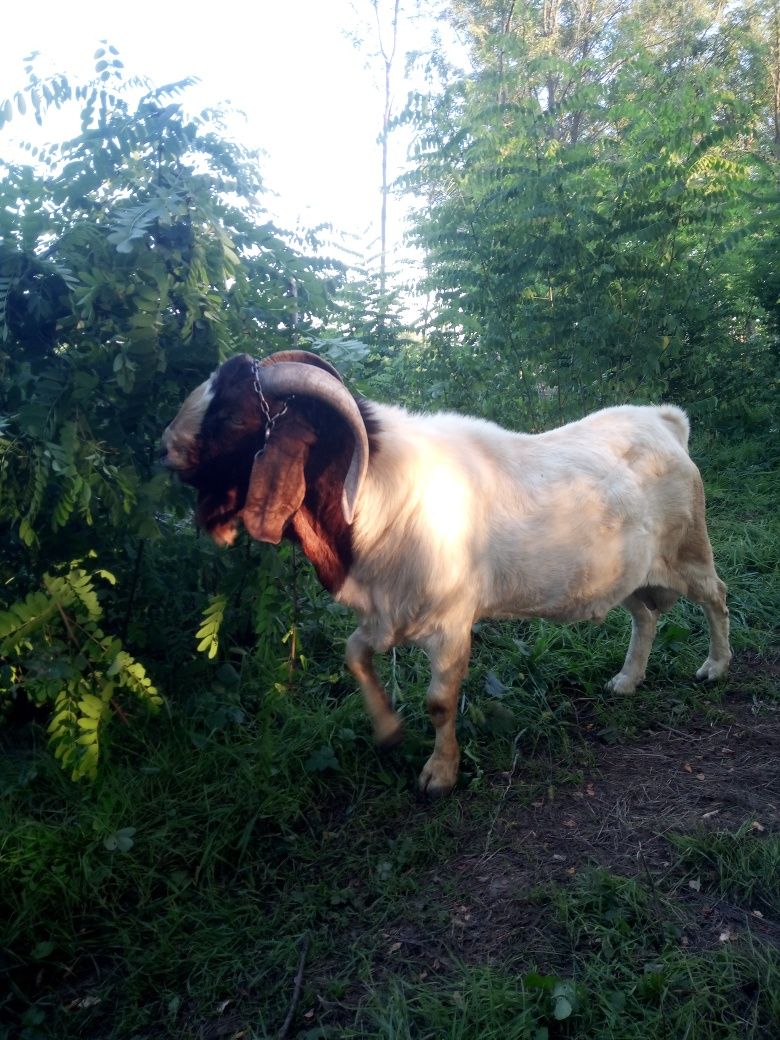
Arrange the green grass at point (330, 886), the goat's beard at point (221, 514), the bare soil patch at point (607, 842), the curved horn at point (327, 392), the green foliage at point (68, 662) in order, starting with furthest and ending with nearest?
the goat's beard at point (221, 514) < the curved horn at point (327, 392) < the green foliage at point (68, 662) < the bare soil patch at point (607, 842) < the green grass at point (330, 886)

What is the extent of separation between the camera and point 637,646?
15.1 ft

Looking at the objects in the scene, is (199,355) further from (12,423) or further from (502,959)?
(502,959)

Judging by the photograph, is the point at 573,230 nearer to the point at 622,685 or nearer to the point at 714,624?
the point at 714,624

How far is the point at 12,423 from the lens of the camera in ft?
9.82

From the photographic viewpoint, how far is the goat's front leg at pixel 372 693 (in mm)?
3734

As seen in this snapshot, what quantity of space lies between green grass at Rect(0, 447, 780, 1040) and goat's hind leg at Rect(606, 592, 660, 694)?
20 cm

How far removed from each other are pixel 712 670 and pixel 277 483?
9.62ft

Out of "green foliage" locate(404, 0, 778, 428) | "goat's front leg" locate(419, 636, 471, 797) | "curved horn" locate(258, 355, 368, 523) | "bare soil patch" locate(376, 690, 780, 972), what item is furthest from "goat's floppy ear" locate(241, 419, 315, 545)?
"green foliage" locate(404, 0, 778, 428)

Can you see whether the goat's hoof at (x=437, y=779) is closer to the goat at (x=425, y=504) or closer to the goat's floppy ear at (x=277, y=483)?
the goat at (x=425, y=504)

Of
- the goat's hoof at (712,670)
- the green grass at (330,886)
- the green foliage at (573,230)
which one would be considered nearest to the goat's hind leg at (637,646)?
the green grass at (330,886)

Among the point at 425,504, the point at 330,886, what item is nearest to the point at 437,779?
the point at 330,886

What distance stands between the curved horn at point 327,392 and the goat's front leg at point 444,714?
32.8 inches

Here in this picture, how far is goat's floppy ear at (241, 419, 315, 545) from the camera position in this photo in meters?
3.19

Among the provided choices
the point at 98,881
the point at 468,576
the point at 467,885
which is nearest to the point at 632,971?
the point at 467,885
